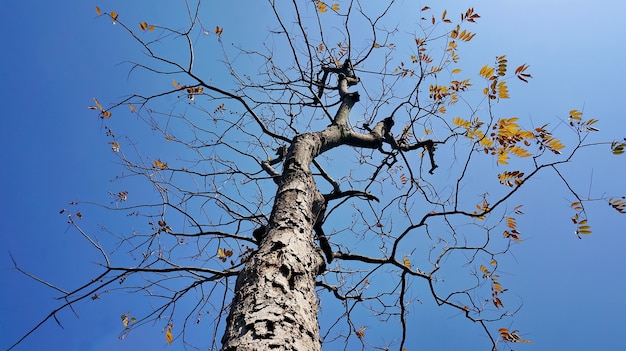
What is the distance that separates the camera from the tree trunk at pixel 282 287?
1.34 m

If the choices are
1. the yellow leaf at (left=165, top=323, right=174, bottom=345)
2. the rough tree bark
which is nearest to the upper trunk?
the rough tree bark

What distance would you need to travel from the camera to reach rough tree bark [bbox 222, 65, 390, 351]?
135 centimetres

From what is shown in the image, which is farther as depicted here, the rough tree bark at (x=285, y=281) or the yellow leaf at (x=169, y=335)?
the yellow leaf at (x=169, y=335)

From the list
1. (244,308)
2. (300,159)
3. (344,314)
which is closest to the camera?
(244,308)

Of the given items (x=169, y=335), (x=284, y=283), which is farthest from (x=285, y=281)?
(x=169, y=335)

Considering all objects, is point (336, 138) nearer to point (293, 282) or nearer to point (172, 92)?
point (172, 92)

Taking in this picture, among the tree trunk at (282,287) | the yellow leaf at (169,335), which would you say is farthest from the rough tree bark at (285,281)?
the yellow leaf at (169,335)

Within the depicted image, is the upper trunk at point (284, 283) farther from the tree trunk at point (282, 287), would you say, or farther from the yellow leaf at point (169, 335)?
the yellow leaf at point (169, 335)

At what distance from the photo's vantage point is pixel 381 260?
3285mm

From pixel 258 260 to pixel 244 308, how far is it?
32cm

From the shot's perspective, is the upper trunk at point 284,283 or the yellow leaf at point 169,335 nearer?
the upper trunk at point 284,283

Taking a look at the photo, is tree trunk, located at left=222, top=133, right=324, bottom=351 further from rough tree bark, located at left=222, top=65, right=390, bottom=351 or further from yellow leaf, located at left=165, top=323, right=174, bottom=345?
yellow leaf, located at left=165, top=323, right=174, bottom=345

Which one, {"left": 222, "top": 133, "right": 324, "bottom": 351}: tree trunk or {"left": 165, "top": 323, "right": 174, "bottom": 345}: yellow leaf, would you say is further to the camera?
{"left": 165, "top": 323, "right": 174, "bottom": 345}: yellow leaf

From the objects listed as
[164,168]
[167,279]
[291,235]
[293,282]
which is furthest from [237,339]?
[164,168]
